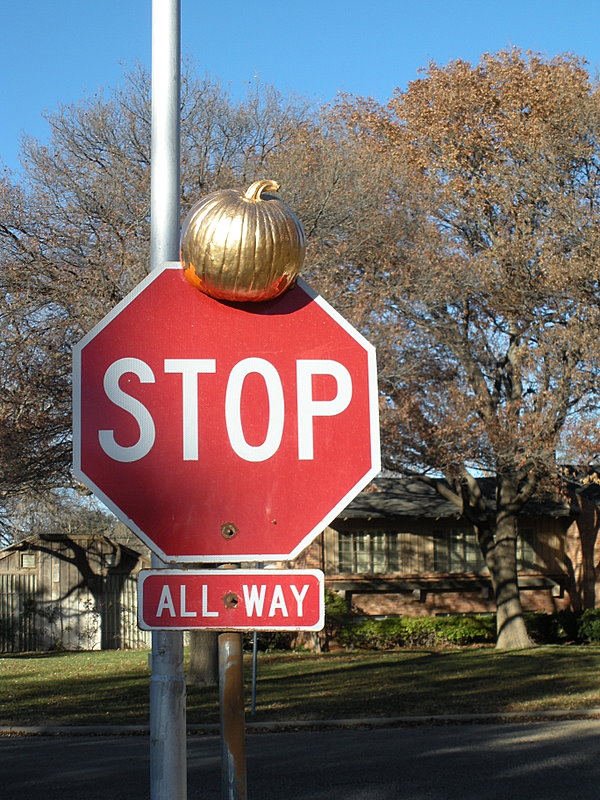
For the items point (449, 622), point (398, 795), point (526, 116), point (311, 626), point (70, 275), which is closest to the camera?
point (311, 626)

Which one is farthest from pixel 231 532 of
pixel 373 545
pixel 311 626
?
pixel 373 545

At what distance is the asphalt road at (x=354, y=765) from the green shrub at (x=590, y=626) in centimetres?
1376

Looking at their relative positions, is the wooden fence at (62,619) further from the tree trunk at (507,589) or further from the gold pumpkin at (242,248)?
the gold pumpkin at (242,248)

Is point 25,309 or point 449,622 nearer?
point 25,309

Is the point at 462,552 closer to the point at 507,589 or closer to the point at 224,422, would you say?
the point at 507,589

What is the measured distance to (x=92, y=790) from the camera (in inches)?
370

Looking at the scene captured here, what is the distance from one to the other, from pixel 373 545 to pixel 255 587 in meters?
26.0

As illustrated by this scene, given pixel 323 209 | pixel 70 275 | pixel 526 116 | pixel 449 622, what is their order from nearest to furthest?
pixel 70 275 → pixel 323 209 → pixel 526 116 → pixel 449 622

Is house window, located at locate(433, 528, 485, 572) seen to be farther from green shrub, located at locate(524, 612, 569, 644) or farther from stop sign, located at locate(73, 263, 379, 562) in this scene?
stop sign, located at locate(73, 263, 379, 562)

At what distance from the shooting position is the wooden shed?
2889cm

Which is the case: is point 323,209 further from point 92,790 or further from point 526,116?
point 92,790

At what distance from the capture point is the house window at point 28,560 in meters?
29.4

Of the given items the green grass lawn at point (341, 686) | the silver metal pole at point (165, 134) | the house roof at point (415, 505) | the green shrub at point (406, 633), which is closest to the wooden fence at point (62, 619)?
the green grass lawn at point (341, 686)

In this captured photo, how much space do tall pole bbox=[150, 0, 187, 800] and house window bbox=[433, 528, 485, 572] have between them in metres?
26.1
